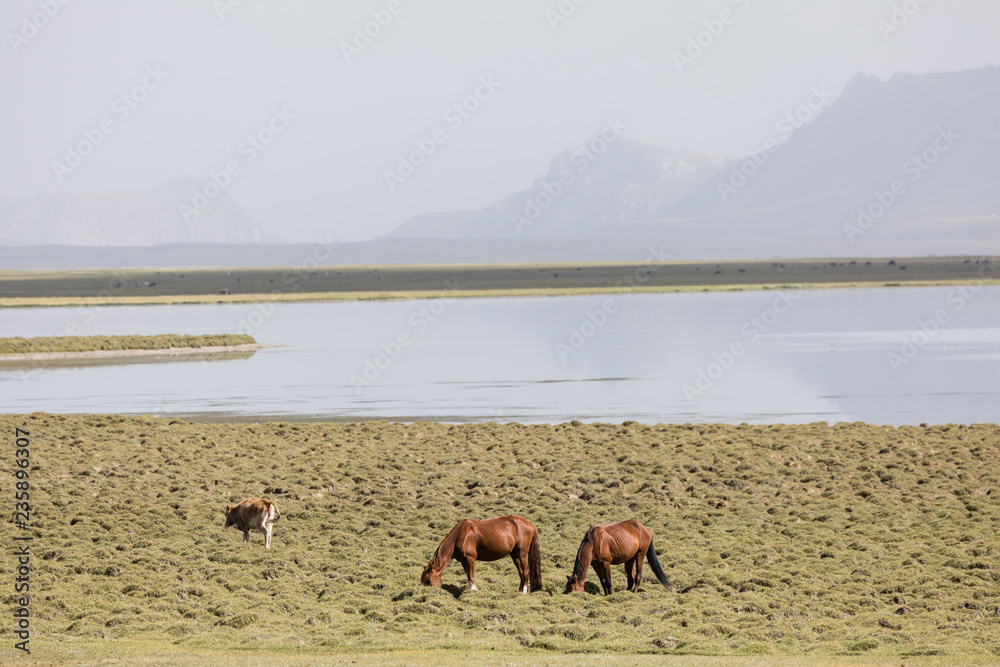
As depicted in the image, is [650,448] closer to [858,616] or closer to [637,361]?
[858,616]

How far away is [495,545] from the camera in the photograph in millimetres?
13812

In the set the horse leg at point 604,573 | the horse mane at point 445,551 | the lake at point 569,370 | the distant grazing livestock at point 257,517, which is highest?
the lake at point 569,370

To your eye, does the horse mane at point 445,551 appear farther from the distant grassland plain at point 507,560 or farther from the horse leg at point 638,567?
the horse leg at point 638,567

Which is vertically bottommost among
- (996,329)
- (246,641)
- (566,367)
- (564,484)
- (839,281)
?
(246,641)

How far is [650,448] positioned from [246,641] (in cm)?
1323

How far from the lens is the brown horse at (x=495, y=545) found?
13828 millimetres

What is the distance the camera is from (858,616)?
530 inches

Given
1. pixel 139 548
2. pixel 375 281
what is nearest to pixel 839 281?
pixel 375 281

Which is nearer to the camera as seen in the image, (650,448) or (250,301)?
(650,448)
